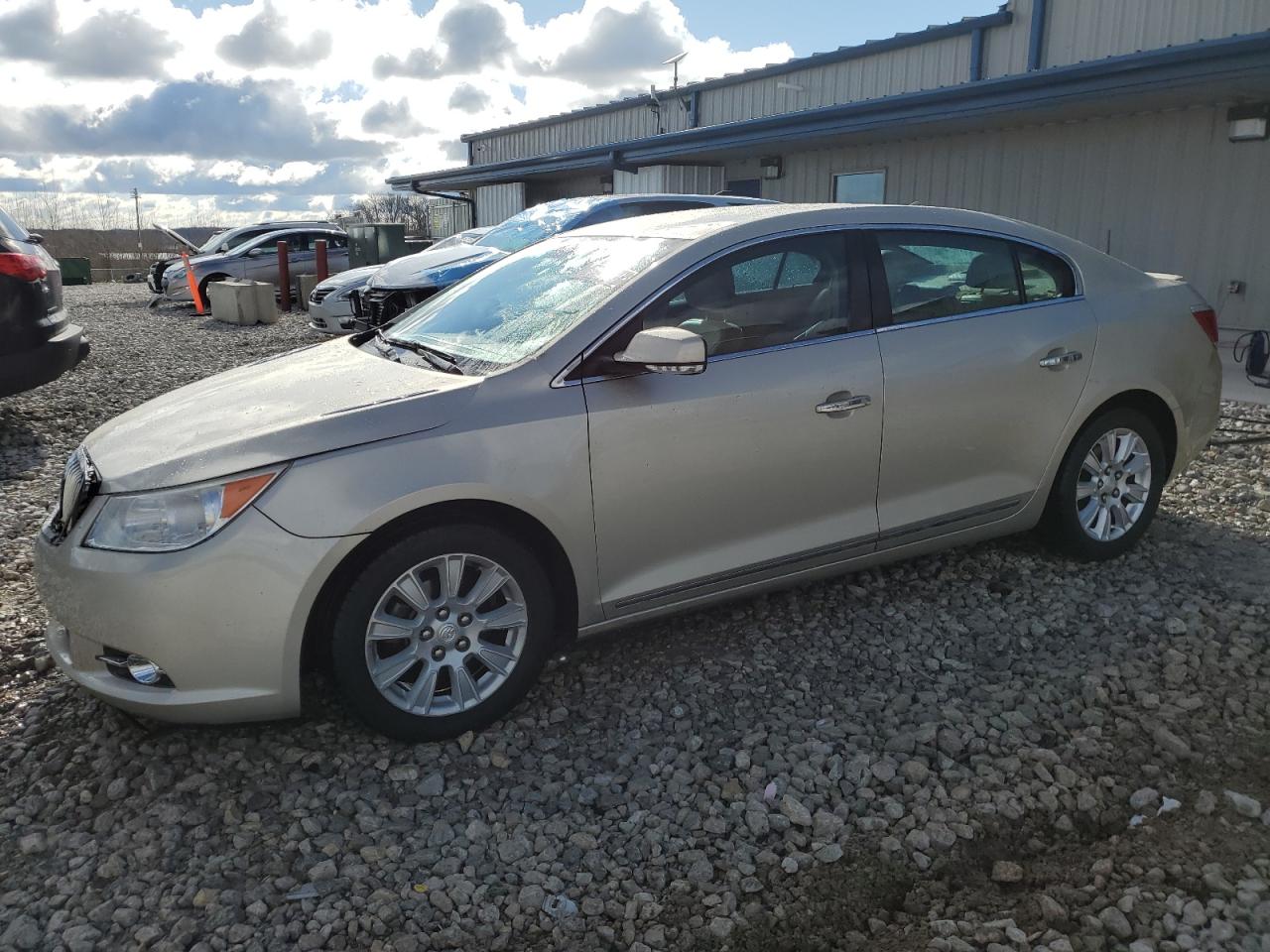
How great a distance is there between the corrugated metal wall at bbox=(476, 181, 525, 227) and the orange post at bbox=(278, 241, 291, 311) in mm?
6214

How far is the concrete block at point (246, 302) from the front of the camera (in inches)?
634

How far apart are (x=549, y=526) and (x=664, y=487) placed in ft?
1.42

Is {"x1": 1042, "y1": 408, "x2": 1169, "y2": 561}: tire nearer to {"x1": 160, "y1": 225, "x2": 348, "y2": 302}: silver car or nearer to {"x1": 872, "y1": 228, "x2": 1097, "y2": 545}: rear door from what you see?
{"x1": 872, "y1": 228, "x2": 1097, "y2": 545}: rear door

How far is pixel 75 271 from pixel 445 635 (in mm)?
31967

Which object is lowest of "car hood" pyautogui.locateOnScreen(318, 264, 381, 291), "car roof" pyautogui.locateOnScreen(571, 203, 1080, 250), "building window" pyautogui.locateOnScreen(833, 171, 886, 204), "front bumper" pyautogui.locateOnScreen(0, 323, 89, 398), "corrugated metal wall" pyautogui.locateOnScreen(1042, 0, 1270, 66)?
Answer: "front bumper" pyautogui.locateOnScreen(0, 323, 89, 398)

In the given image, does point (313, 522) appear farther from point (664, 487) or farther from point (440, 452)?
point (664, 487)

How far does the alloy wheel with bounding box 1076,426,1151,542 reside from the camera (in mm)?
4473

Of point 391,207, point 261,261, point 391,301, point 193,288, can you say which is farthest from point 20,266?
point 391,207

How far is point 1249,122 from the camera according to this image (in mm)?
9820

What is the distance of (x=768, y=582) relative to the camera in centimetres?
371

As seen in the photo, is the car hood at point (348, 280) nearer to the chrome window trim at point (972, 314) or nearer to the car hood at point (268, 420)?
the car hood at point (268, 420)

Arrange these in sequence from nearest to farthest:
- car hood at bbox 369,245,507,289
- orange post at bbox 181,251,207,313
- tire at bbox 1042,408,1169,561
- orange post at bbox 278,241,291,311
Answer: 1. tire at bbox 1042,408,1169,561
2. car hood at bbox 369,245,507,289
3. orange post at bbox 278,241,291,311
4. orange post at bbox 181,251,207,313

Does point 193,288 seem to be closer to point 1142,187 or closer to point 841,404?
point 1142,187

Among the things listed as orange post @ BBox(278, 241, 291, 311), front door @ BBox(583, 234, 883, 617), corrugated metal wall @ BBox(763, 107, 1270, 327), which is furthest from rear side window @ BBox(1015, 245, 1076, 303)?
orange post @ BBox(278, 241, 291, 311)
